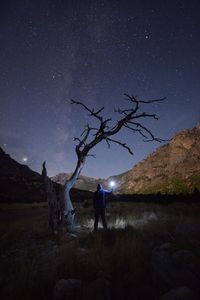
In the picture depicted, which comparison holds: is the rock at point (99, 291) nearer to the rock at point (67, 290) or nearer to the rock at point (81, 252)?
the rock at point (67, 290)

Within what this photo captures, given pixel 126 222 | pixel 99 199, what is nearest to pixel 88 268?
pixel 99 199

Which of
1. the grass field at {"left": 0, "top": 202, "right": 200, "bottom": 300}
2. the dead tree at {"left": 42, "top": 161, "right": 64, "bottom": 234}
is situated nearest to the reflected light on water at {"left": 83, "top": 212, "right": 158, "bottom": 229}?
the dead tree at {"left": 42, "top": 161, "right": 64, "bottom": 234}

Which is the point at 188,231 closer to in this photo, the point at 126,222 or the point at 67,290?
the point at 126,222

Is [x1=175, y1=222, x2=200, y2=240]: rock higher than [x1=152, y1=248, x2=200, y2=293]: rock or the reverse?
higher

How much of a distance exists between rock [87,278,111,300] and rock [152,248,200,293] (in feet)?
3.73

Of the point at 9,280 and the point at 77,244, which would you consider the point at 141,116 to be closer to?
the point at 77,244

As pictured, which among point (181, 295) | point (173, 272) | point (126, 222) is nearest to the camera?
point (181, 295)

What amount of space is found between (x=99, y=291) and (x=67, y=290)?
0.60 m

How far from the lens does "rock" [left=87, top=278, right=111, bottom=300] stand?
467cm

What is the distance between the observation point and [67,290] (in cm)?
485

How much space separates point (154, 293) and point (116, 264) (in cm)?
165

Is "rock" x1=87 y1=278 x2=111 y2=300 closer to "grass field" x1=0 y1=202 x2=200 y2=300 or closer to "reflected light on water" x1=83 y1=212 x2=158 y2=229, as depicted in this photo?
"grass field" x1=0 y1=202 x2=200 y2=300

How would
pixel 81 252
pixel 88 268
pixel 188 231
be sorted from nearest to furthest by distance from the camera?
pixel 88 268 → pixel 81 252 → pixel 188 231

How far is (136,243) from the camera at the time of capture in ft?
26.4
